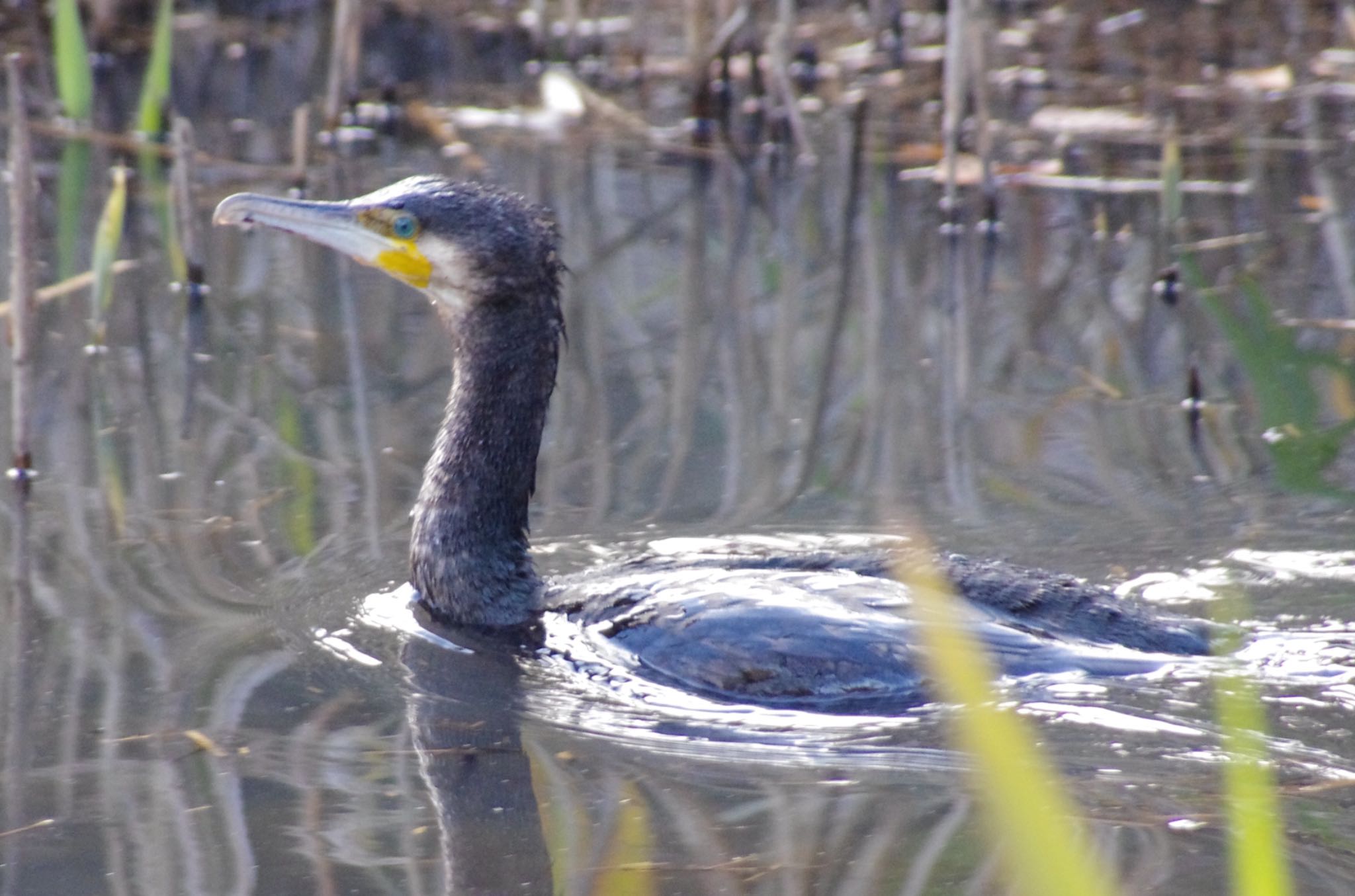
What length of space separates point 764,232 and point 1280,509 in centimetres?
394

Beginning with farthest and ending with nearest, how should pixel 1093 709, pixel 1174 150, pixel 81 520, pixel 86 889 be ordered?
1. pixel 1174 150
2. pixel 81 520
3. pixel 1093 709
4. pixel 86 889

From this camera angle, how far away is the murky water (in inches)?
135

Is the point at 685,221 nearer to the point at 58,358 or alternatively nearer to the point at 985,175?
the point at 985,175

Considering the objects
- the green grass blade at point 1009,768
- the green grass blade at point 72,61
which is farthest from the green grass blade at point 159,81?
the green grass blade at point 1009,768

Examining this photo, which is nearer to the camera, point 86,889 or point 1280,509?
point 86,889

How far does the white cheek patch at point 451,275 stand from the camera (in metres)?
4.70

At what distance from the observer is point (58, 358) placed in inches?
261

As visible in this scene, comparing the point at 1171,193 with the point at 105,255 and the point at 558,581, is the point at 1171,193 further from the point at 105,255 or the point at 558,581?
the point at 105,255

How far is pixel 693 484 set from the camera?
18.6 ft

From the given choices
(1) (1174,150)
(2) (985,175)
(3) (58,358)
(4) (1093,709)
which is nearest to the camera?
(4) (1093,709)

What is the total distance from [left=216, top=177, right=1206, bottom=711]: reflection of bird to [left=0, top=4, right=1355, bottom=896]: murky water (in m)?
0.13

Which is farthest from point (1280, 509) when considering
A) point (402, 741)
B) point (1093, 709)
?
point (402, 741)

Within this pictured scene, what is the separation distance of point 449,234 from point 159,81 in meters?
4.69

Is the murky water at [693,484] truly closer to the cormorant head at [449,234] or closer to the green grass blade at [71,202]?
the green grass blade at [71,202]
